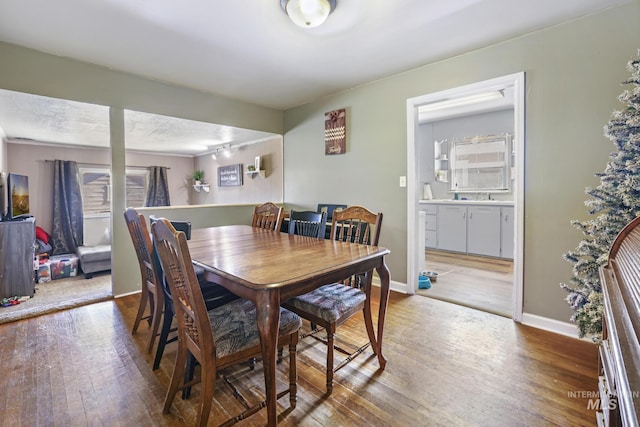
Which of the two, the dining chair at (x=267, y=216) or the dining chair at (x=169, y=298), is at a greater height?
the dining chair at (x=267, y=216)

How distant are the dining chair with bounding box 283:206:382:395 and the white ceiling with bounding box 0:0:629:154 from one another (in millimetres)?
1423

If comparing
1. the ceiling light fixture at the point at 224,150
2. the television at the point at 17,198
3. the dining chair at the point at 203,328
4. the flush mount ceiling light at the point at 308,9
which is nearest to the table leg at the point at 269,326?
the dining chair at the point at 203,328

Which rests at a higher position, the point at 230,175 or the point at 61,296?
the point at 230,175

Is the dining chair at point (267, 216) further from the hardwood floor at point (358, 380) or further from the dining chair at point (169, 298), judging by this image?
the hardwood floor at point (358, 380)

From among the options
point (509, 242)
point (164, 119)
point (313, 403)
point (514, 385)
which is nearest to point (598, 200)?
point (514, 385)

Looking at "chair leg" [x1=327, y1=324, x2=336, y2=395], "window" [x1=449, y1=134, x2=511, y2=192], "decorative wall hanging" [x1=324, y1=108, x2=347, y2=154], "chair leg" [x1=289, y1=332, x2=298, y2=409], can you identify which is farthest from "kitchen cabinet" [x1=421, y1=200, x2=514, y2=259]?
"chair leg" [x1=289, y1=332, x2=298, y2=409]

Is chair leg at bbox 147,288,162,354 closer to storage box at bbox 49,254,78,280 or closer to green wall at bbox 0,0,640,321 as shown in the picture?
green wall at bbox 0,0,640,321

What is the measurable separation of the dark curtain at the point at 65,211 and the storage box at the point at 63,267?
3.73ft

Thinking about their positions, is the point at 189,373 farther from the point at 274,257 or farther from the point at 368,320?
the point at 368,320

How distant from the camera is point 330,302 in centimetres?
168

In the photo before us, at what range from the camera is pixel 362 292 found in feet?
6.29

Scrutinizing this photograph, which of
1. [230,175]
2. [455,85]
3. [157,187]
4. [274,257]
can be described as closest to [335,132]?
[455,85]

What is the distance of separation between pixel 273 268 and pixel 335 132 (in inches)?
108

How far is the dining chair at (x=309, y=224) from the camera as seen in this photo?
2.48 meters
